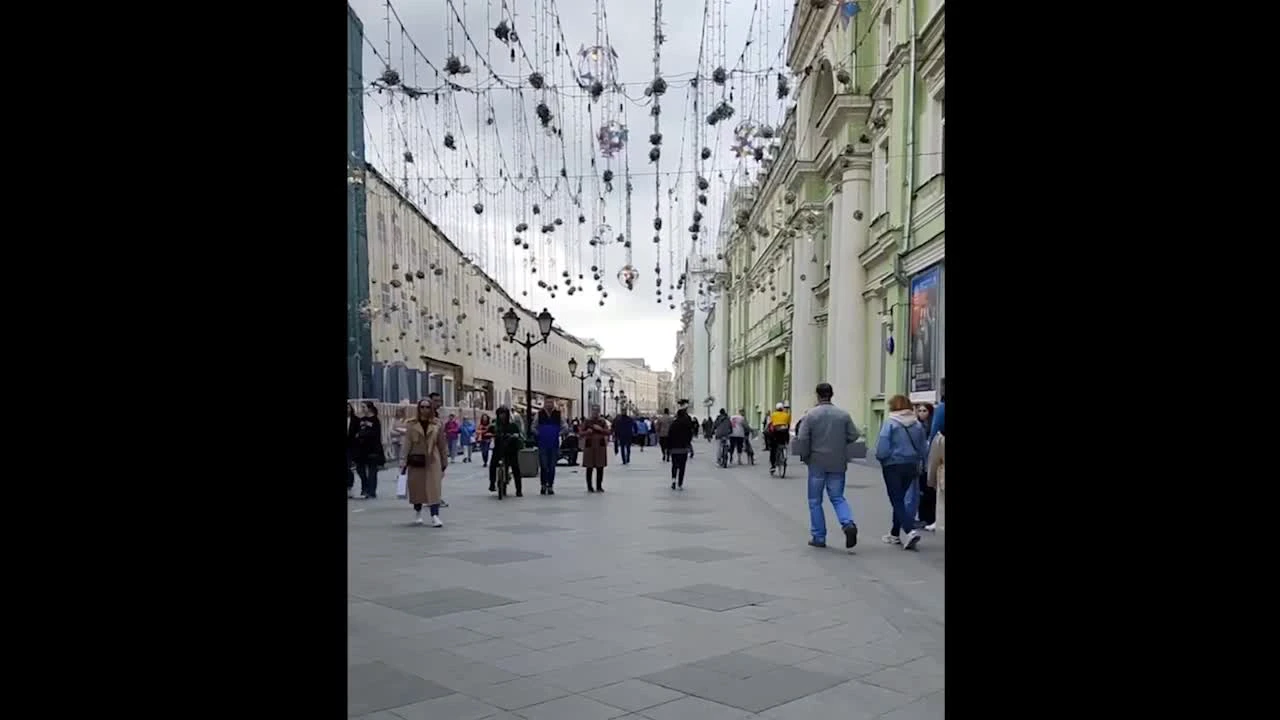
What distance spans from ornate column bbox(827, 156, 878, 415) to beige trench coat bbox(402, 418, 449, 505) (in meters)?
15.8

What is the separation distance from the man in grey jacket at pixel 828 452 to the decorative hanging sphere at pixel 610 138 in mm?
3690

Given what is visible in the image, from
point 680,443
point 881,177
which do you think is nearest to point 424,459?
point 680,443

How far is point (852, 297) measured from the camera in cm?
2619

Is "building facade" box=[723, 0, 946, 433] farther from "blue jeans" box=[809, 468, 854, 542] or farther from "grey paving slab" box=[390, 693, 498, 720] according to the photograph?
"grey paving slab" box=[390, 693, 498, 720]

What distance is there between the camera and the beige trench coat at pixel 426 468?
1205 centimetres

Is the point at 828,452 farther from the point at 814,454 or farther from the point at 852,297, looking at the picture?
the point at 852,297

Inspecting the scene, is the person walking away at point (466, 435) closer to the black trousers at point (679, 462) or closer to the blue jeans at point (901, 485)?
the black trousers at point (679, 462)

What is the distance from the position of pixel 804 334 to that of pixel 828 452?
24.4 meters
